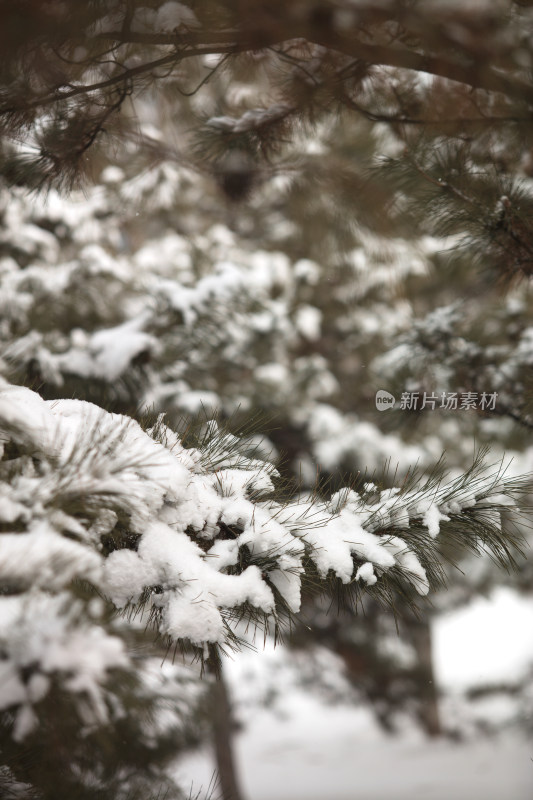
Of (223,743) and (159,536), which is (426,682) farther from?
(159,536)

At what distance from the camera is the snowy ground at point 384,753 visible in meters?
6.21

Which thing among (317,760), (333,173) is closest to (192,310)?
(333,173)

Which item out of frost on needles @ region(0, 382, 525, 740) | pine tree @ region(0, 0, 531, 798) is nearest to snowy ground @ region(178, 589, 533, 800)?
pine tree @ region(0, 0, 531, 798)

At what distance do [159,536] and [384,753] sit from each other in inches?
305

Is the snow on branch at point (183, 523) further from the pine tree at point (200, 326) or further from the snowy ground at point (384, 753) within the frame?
the snowy ground at point (384, 753)

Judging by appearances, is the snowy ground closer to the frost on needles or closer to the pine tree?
the pine tree

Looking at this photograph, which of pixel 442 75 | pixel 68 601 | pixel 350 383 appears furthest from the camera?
pixel 350 383

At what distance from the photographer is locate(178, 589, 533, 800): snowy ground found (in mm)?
6207

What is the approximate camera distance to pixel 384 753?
7.45 metres

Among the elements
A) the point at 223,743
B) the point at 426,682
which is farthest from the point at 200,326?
the point at 426,682

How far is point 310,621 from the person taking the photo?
5.63 m

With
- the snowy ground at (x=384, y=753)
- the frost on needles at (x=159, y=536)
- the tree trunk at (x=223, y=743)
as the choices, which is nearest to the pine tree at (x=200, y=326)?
the frost on needles at (x=159, y=536)

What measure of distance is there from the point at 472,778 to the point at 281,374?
5.00 m

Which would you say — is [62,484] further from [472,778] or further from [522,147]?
[472,778]
